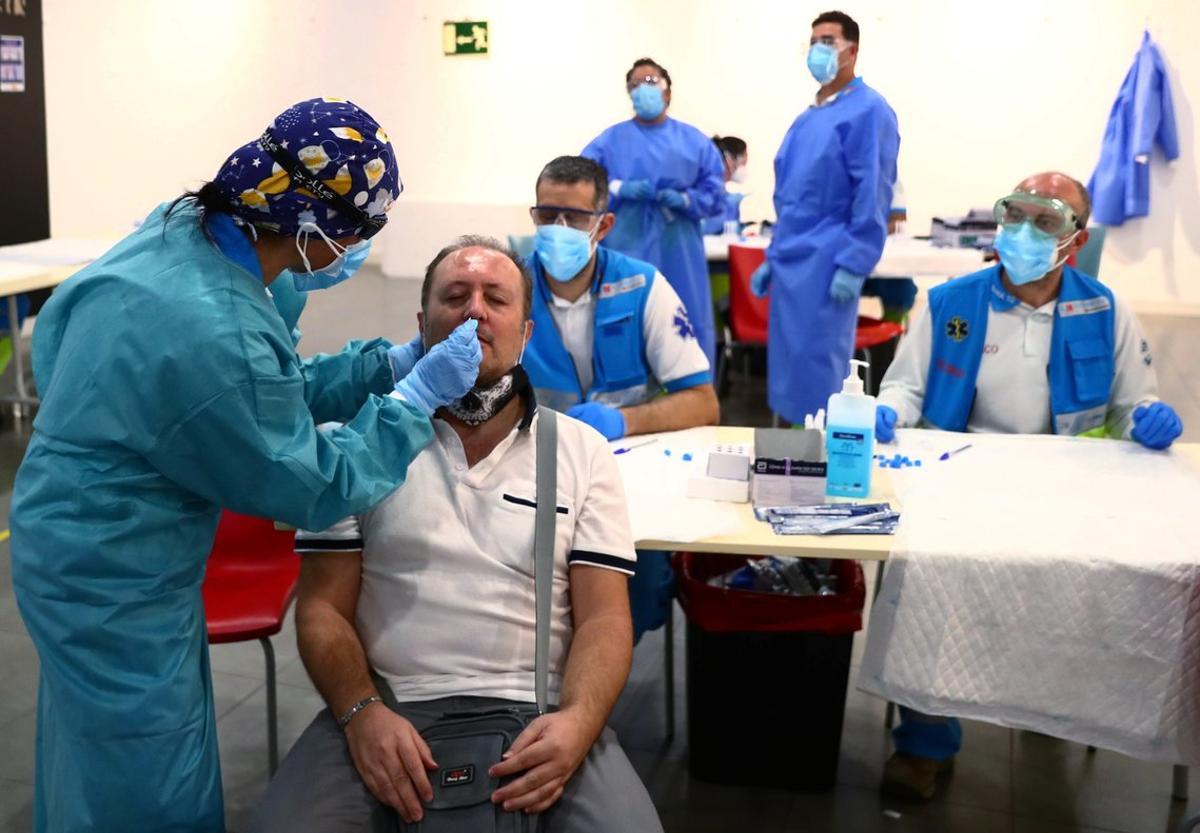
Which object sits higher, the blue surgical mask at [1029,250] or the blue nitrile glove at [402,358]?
the blue surgical mask at [1029,250]

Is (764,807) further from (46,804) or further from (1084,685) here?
(46,804)

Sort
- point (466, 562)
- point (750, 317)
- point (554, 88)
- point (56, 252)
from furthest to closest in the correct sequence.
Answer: point (554, 88) → point (750, 317) → point (56, 252) → point (466, 562)

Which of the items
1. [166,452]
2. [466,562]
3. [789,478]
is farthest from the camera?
[789,478]

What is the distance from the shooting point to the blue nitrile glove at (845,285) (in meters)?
4.43

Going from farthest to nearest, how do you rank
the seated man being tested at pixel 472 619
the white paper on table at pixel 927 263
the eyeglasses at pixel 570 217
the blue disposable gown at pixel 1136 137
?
the blue disposable gown at pixel 1136 137
the white paper on table at pixel 927 263
the eyeglasses at pixel 570 217
the seated man being tested at pixel 472 619

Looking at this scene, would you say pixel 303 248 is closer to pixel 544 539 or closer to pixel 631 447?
pixel 544 539

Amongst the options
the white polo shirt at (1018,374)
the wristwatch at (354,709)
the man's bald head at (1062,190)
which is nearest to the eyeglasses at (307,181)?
the wristwatch at (354,709)

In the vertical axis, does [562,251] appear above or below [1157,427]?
above

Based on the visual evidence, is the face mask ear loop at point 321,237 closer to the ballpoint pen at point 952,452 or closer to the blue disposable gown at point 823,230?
the ballpoint pen at point 952,452

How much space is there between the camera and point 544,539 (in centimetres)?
195

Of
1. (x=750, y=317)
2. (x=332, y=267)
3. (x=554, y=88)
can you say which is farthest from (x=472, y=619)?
(x=554, y=88)

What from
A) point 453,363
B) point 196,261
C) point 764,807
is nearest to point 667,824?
point 764,807

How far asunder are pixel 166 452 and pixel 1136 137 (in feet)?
24.7

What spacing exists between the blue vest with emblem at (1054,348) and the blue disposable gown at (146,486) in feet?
5.13
